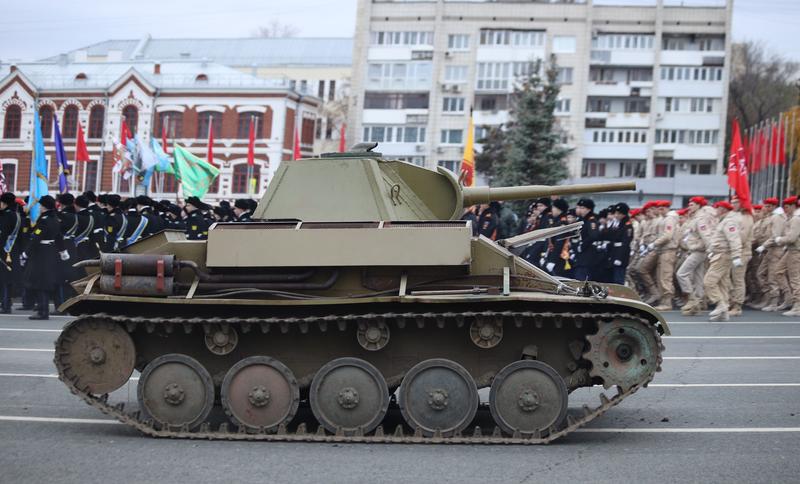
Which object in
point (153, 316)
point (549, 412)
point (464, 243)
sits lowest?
point (549, 412)

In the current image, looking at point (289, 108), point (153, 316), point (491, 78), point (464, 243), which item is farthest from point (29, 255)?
point (491, 78)

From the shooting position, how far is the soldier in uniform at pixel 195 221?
2094 cm

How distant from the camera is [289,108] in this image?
6938 cm

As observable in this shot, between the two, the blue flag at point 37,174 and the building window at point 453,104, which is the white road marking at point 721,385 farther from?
the building window at point 453,104

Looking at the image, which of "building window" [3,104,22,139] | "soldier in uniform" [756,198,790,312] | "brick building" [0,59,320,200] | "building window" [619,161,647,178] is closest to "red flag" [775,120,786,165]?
"building window" [619,161,647,178]

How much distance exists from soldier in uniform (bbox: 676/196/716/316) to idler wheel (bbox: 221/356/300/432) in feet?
41.1

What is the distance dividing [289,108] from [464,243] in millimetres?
61290

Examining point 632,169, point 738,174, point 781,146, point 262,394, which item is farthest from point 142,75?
point 262,394

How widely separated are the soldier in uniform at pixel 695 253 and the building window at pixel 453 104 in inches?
2039

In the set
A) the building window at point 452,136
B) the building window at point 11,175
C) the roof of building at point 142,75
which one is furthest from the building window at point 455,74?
the building window at point 11,175

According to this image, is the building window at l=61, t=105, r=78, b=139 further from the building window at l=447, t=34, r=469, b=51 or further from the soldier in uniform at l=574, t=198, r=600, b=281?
the soldier in uniform at l=574, t=198, r=600, b=281

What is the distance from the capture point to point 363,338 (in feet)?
30.9

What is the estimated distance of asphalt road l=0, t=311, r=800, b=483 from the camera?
8031 mm

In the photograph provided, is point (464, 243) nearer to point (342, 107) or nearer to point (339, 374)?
point (339, 374)
